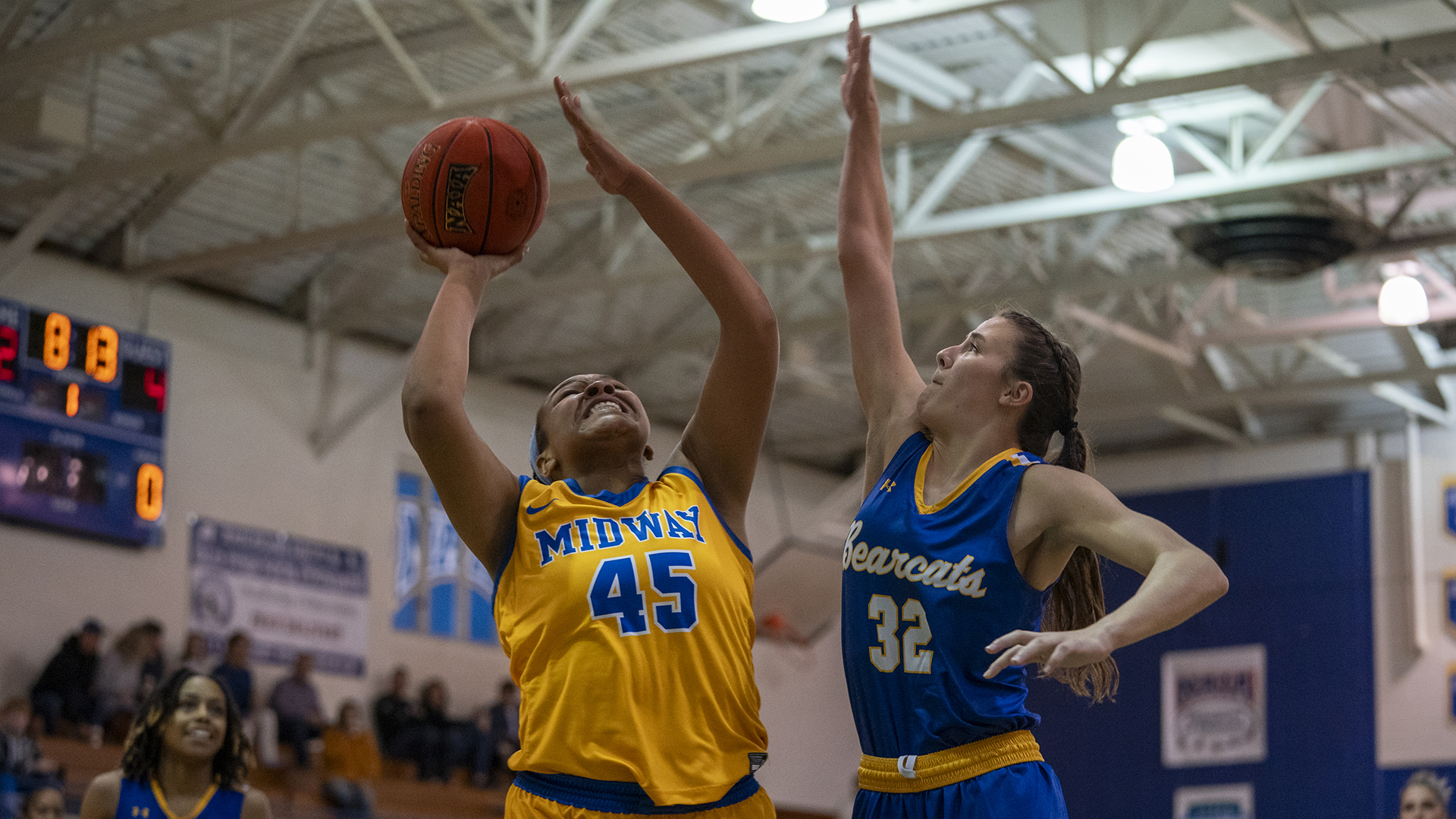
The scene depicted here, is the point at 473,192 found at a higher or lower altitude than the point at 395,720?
higher

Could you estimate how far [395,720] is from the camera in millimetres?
16375

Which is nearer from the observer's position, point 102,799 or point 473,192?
point 473,192

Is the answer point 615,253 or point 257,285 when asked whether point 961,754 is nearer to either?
point 615,253

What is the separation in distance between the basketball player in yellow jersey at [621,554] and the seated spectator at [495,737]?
13.3 meters

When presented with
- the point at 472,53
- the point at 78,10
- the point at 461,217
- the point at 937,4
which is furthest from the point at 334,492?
the point at 461,217

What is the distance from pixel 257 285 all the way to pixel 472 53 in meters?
4.28

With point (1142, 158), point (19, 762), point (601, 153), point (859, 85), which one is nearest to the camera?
point (601, 153)

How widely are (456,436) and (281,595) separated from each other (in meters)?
13.4

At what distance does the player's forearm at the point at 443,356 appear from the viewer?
3221mm

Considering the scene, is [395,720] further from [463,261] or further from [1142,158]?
[463,261]

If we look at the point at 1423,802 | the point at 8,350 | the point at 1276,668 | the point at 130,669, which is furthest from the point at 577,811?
the point at 1276,668

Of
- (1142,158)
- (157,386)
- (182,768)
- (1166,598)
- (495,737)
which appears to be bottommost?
(495,737)

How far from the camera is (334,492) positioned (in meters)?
17.1

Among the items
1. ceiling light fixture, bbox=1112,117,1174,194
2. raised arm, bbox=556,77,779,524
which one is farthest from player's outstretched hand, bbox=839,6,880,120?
ceiling light fixture, bbox=1112,117,1174,194
